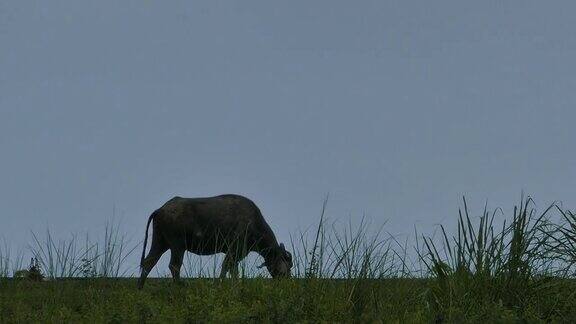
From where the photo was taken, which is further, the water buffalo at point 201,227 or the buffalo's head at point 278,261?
the water buffalo at point 201,227

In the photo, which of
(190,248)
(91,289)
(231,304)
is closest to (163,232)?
(190,248)

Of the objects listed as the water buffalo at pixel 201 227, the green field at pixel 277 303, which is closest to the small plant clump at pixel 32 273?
the green field at pixel 277 303

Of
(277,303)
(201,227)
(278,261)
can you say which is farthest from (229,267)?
(201,227)

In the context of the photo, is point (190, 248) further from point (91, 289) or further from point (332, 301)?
point (332, 301)

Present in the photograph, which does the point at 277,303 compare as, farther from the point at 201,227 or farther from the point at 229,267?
the point at 201,227

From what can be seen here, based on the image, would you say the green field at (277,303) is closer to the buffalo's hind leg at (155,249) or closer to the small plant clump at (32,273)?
the small plant clump at (32,273)

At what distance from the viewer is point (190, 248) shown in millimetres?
18031

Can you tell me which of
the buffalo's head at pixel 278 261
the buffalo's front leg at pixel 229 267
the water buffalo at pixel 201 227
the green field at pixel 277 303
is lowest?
the green field at pixel 277 303

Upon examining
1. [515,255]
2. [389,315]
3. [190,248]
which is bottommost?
[389,315]

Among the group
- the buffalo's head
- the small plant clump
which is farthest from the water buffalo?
the small plant clump

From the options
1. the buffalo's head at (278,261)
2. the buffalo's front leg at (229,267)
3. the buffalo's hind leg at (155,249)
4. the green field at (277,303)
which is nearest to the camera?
the green field at (277,303)

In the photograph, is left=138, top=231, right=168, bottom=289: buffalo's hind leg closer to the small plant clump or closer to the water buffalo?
the water buffalo

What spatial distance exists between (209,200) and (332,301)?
26.1ft

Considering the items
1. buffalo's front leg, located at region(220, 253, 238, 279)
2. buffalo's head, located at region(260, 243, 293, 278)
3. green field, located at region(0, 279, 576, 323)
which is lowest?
green field, located at region(0, 279, 576, 323)
